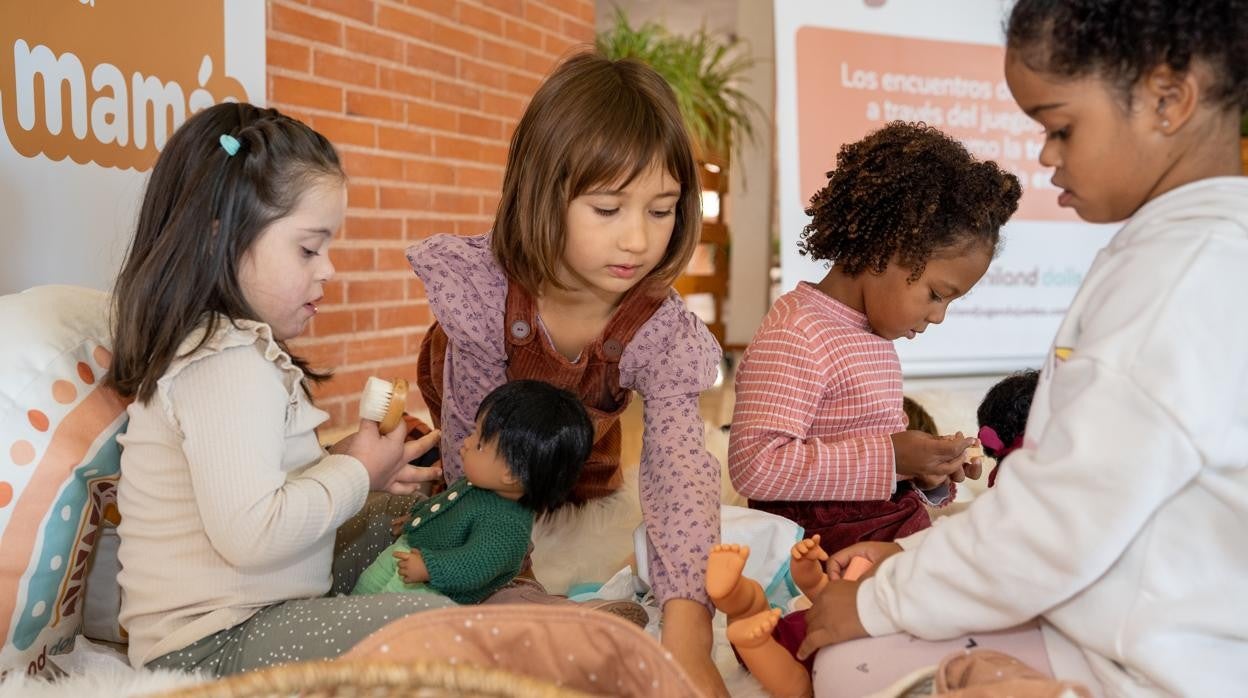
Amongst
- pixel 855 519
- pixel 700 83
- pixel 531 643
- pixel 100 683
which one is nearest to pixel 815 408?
pixel 855 519

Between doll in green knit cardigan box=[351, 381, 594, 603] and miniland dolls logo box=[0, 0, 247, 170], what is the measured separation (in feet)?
2.73

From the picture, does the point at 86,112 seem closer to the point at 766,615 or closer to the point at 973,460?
the point at 766,615

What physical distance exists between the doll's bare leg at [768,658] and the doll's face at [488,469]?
34 centimetres

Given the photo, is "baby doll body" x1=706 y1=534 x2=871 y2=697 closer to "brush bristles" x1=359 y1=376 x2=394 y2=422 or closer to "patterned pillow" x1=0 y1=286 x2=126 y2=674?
"brush bristles" x1=359 y1=376 x2=394 y2=422

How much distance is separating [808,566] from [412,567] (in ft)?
1.50

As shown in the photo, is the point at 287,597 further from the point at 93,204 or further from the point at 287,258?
the point at 93,204

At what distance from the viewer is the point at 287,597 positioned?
1095 mm

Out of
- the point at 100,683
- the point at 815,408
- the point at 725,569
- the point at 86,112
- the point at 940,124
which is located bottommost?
the point at 100,683

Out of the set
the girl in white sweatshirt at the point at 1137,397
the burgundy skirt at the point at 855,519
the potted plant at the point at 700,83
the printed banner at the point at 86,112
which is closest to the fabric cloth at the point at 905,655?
the girl in white sweatshirt at the point at 1137,397

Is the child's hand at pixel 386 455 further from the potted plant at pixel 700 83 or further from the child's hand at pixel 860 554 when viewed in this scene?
the potted plant at pixel 700 83

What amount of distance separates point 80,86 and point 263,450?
0.91 m

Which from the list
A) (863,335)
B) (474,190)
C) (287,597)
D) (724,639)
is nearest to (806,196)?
(474,190)

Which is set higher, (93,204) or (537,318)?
(93,204)

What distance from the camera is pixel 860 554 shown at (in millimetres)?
1113
